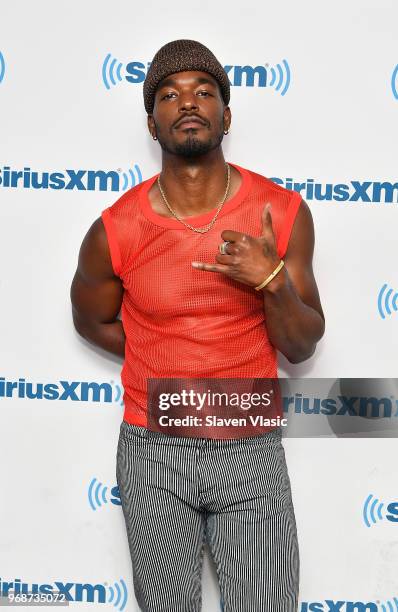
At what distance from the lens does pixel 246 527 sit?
57.7 inches

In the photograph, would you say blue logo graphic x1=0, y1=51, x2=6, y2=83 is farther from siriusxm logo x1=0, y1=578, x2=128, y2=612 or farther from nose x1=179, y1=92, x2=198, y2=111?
siriusxm logo x1=0, y1=578, x2=128, y2=612

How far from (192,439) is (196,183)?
0.54 m

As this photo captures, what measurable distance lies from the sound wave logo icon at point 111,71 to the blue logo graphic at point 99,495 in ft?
3.33

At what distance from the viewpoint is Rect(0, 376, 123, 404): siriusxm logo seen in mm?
1834

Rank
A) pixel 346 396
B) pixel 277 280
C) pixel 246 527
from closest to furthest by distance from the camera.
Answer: pixel 277 280
pixel 246 527
pixel 346 396

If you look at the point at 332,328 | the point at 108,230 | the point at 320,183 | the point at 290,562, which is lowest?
the point at 290,562

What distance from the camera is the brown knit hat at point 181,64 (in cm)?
143

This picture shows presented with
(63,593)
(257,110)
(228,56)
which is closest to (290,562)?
(63,593)

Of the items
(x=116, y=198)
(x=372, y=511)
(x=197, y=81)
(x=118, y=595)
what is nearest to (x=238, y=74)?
(x=197, y=81)

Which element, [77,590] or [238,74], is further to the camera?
[77,590]

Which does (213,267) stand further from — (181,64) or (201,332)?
(181,64)

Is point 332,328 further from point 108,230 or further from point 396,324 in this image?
point 108,230

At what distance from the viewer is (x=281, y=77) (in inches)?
66.3

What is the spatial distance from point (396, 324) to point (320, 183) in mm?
401
